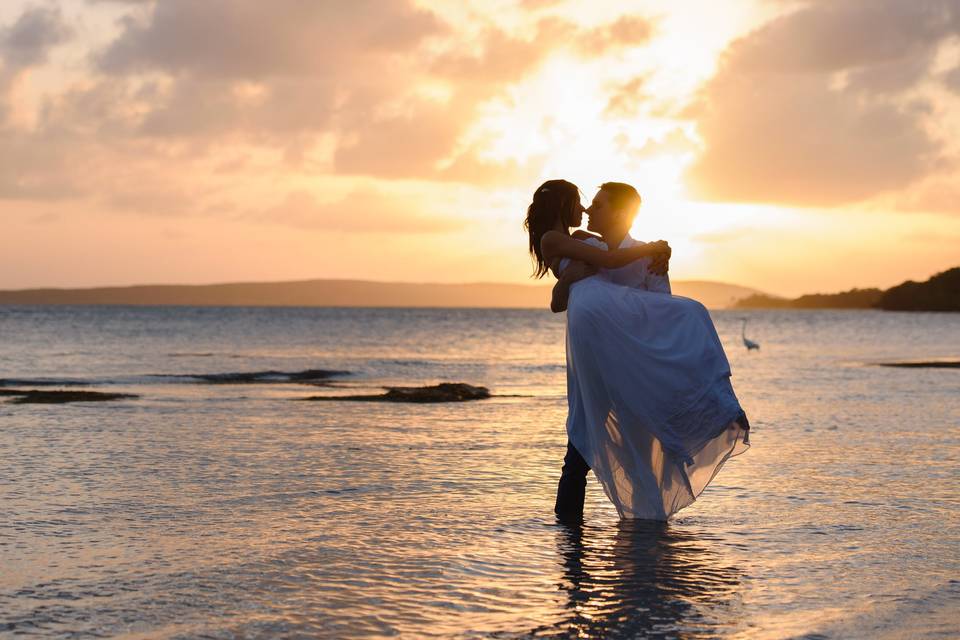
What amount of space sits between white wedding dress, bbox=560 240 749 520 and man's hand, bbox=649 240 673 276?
20 cm

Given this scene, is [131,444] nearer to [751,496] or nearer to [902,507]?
[751,496]

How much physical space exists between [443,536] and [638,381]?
1.79m

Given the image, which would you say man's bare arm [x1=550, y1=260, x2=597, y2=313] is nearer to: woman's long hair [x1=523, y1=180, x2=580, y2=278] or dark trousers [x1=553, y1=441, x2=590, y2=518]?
woman's long hair [x1=523, y1=180, x2=580, y2=278]

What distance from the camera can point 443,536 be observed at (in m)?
7.44

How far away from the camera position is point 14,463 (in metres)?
11.3

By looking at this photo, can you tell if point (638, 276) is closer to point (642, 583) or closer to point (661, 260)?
point (661, 260)

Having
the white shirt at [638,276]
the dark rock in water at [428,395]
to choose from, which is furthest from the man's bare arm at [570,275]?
the dark rock in water at [428,395]

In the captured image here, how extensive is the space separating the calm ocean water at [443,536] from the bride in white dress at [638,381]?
1.40ft

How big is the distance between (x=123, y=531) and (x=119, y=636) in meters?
2.77

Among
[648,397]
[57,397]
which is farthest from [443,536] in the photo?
[57,397]

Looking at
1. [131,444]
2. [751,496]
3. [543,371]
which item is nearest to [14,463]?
[131,444]

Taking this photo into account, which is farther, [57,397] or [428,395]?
[428,395]

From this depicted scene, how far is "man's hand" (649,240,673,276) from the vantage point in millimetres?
7338

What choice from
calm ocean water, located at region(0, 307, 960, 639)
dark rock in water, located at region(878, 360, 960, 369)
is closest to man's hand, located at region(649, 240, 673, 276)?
calm ocean water, located at region(0, 307, 960, 639)
